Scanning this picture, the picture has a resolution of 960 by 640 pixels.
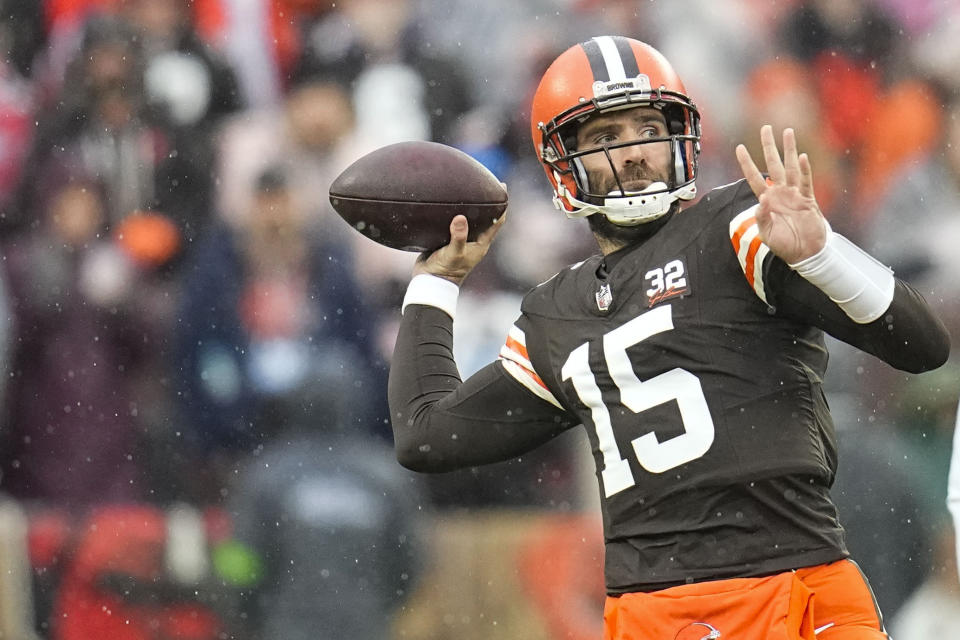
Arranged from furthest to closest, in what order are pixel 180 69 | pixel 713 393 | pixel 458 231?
pixel 180 69 → pixel 458 231 → pixel 713 393

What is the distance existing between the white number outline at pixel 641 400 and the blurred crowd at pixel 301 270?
6.39 ft

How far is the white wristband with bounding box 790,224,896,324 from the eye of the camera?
181 cm

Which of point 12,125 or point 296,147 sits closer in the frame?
point 296,147

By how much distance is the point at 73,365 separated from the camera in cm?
430

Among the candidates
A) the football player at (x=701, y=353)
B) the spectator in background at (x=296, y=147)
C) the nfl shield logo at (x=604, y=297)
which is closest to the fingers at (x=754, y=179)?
the football player at (x=701, y=353)

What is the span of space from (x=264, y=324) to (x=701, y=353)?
A: 2438 millimetres

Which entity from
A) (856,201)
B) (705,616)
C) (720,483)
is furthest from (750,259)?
(856,201)

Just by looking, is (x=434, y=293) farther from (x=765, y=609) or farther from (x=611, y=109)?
(x=765, y=609)

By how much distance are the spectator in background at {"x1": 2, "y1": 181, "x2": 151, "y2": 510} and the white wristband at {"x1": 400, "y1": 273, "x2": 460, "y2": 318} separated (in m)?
2.03

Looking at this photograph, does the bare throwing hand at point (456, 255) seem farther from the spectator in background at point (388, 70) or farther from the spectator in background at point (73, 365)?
the spectator in background at point (73, 365)

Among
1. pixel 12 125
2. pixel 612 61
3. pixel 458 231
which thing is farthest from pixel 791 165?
pixel 12 125

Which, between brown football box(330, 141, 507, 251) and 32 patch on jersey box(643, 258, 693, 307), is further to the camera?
brown football box(330, 141, 507, 251)

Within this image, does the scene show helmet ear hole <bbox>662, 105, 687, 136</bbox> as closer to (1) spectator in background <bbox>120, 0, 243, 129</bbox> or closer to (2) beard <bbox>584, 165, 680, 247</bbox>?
(2) beard <bbox>584, 165, 680, 247</bbox>

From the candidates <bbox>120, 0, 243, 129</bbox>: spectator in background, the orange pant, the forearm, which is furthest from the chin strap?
<bbox>120, 0, 243, 129</bbox>: spectator in background
